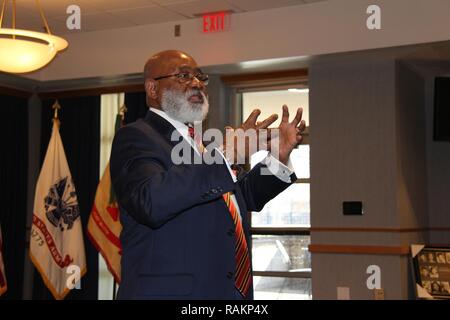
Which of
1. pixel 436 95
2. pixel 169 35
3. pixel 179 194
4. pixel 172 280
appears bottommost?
pixel 172 280

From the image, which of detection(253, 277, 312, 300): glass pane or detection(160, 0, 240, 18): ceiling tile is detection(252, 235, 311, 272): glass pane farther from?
detection(160, 0, 240, 18): ceiling tile

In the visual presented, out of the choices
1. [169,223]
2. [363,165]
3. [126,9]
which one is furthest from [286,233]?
[169,223]

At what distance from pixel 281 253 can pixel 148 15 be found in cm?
244

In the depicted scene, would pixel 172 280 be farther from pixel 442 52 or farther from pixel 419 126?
pixel 419 126

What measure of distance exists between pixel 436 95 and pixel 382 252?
1.52 m

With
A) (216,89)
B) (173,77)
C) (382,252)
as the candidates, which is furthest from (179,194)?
(216,89)

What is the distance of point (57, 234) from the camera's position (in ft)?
19.4

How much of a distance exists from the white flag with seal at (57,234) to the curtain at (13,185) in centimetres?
45

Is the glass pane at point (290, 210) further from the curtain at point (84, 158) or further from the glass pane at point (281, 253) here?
the curtain at point (84, 158)

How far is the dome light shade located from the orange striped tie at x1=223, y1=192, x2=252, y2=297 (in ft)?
8.25

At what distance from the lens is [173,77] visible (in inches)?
66.9

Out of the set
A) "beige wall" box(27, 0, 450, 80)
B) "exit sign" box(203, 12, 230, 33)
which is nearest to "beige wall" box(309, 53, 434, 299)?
"beige wall" box(27, 0, 450, 80)

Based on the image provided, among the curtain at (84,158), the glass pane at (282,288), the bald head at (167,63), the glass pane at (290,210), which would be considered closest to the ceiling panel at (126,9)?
the curtain at (84,158)

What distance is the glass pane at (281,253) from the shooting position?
18.4 feet
